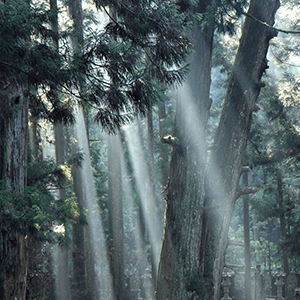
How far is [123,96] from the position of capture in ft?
16.9

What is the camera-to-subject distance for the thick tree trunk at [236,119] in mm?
7906

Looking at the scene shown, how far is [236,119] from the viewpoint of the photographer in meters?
8.09

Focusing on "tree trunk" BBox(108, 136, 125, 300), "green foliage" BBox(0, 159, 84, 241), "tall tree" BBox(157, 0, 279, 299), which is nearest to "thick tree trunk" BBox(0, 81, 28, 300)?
"green foliage" BBox(0, 159, 84, 241)

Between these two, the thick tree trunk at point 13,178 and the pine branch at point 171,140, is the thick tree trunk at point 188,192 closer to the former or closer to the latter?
the pine branch at point 171,140

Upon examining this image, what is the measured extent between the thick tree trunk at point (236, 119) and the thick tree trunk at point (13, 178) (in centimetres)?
374

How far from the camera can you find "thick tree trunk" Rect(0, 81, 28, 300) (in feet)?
19.7

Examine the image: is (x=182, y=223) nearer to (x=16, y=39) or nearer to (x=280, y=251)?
(x=16, y=39)

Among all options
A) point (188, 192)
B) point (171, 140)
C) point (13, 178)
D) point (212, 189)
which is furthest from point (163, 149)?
point (13, 178)

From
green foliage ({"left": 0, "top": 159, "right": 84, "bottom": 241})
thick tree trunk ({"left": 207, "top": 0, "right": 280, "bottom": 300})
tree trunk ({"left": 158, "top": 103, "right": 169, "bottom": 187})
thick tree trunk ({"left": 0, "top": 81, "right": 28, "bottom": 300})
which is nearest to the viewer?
green foliage ({"left": 0, "top": 159, "right": 84, "bottom": 241})

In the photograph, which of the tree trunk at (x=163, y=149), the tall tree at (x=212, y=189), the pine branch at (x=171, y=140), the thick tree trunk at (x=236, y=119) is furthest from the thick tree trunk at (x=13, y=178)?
the tree trunk at (x=163, y=149)

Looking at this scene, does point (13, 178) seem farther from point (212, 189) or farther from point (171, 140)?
point (212, 189)

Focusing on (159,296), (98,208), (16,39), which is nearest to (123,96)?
(16,39)

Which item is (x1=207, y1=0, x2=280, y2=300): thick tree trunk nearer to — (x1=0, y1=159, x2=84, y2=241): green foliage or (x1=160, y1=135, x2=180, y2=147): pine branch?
(x1=160, y1=135, x2=180, y2=147): pine branch

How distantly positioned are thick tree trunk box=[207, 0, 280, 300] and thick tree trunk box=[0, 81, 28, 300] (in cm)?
374
